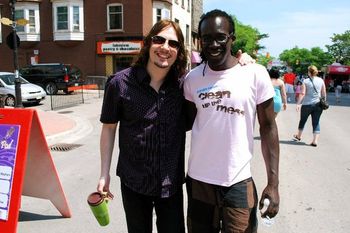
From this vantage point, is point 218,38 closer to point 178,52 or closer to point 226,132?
point 178,52

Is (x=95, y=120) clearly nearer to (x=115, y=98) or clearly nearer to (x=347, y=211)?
(x=347, y=211)

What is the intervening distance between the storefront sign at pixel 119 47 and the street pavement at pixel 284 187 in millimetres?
19533

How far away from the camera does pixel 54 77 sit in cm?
2398

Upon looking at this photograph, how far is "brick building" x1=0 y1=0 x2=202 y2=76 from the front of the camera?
30328 mm

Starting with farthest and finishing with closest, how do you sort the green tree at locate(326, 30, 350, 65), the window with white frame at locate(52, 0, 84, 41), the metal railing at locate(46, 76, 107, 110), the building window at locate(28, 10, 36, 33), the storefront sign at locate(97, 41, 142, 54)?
the green tree at locate(326, 30, 350, 65) → the building window at locate(28, 10, 36, 33) → the window with white frame at locate(52, 0, 84, 41) → the storefront sign at locate(97, 41, 142, 54) → the metal railing at locate(46, 76, 107, 110)

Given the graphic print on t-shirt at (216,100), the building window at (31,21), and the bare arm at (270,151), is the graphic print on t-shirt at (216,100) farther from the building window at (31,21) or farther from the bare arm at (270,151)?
the building window at (31,21)

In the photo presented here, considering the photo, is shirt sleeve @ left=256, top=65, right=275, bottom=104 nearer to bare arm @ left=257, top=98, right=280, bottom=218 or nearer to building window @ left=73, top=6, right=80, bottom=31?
bare arm @ left=257, top=98, right=280, bottom=218

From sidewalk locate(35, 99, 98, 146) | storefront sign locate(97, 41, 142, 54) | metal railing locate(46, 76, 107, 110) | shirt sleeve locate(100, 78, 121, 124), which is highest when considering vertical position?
storefront sign locate(97, 41, 142, 54)

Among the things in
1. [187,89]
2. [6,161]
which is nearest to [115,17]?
[6,161]

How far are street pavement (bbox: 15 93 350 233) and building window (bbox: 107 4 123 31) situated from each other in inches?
816

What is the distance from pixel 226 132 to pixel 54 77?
22.9 m

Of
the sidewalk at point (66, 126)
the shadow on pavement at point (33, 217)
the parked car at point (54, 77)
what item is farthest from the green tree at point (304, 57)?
the shadow on pavement at point (33, 217)

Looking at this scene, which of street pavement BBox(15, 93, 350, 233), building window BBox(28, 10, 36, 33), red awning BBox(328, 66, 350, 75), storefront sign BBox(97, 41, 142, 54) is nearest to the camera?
street pavement BBox(15, 93, 350, 233)

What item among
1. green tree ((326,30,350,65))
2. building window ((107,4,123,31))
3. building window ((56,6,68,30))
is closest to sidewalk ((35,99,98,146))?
building window ((107,4,123,31))
